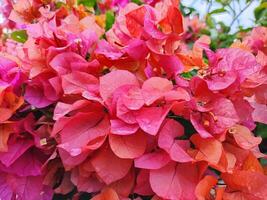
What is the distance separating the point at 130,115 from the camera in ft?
1.24

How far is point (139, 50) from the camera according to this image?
0.41 meters

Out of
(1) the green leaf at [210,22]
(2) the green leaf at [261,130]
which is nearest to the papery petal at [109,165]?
(2) the green leaf at [261,130]

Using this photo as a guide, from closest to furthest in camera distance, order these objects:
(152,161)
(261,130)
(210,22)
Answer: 1. (152,161)
2. (261,130)
3. (210,22)

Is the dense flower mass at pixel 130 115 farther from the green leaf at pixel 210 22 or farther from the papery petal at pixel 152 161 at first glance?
the green leaf at pixel 210 22

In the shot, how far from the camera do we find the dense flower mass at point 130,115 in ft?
1.22

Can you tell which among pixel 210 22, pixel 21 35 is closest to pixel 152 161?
pixel 21 35

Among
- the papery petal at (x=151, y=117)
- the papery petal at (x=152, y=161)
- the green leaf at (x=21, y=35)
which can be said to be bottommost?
the green leaf at (x=21, y=35)

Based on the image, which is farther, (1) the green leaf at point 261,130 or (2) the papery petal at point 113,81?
(1) the green leaf at point 261,130

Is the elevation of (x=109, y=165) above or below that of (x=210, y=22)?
above

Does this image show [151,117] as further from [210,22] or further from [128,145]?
[210,22]

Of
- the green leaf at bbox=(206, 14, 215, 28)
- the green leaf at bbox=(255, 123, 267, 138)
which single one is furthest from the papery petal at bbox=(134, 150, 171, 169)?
the green leaf at bbox=(206, 14, 215, 28)

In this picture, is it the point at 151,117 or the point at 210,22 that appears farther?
the point at 210,22

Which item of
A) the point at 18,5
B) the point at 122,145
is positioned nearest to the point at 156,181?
the point at 122,145

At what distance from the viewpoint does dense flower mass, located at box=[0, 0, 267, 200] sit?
37cm
